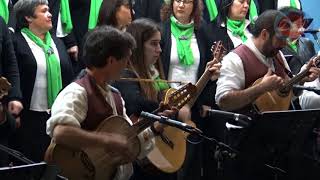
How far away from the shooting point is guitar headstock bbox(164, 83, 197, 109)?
3.27m

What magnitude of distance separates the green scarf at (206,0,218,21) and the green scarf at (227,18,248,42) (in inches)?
6.5

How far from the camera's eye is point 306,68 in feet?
12.6

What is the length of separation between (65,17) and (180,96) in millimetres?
1762

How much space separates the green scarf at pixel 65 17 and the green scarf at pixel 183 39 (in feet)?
2.44

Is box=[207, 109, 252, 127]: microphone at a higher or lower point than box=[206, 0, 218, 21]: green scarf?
lower

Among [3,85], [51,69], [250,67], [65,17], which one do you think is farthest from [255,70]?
[65,17]

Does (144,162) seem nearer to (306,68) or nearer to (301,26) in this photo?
(306,68)

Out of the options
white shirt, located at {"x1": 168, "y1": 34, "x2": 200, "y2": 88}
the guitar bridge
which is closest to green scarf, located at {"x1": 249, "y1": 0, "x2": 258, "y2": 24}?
white shirt, located at {"x1": 168, "y1": 34, "x2": 200, "y2": 88}

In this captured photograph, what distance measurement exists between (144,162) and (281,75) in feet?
3.40

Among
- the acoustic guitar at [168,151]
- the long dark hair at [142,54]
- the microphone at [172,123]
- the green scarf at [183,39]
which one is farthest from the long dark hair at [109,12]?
the microphone at [172,123]

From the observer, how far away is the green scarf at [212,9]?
17.3 feet

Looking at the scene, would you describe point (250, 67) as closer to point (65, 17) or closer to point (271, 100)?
point (271, 100)

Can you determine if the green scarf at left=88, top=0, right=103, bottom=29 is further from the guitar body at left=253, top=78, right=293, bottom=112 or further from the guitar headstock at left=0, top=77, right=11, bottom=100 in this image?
the guitar headstock at left=0, top=77, right=11, bottom=100

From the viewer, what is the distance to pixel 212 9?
5.28 metres
